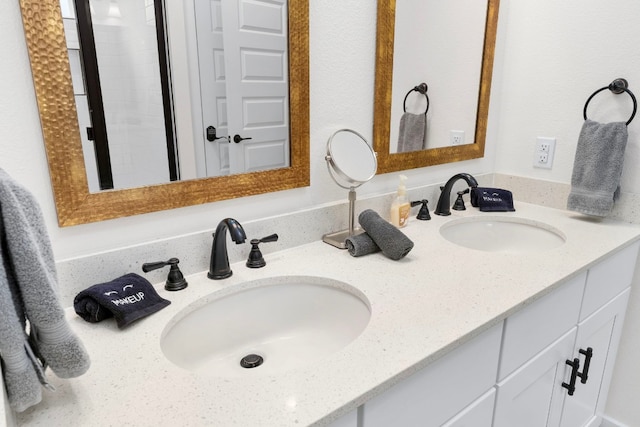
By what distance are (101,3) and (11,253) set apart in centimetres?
54

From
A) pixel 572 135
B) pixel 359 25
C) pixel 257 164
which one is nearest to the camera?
pixel 257 164

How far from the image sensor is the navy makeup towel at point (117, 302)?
0.76m

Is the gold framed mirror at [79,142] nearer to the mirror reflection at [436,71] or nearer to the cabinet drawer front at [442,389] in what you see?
the mirror reflection at [436,71]

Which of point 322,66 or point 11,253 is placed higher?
point 322,66

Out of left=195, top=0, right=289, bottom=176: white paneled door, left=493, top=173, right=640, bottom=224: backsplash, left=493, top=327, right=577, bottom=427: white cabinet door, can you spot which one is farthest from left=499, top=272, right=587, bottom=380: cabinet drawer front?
left=195, top=0, right=289, bottom=176: white paneled door

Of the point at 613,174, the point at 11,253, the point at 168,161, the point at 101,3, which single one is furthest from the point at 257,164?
the point at 613,174

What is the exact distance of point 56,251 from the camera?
82 centimetres

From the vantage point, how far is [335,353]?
27.1 inches

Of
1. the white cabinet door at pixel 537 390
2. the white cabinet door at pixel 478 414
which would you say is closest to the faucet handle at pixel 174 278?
the white cabinet door at pixel 478 414

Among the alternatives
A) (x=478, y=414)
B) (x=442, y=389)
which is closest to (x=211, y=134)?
(x=442, y=389)

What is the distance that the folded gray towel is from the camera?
1.31 m

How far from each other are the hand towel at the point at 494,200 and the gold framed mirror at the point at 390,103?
16cm

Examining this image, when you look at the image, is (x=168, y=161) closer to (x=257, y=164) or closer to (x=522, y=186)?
(x=257, y=164)

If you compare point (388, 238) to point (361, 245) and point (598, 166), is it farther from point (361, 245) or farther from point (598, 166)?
point (598, 166)
